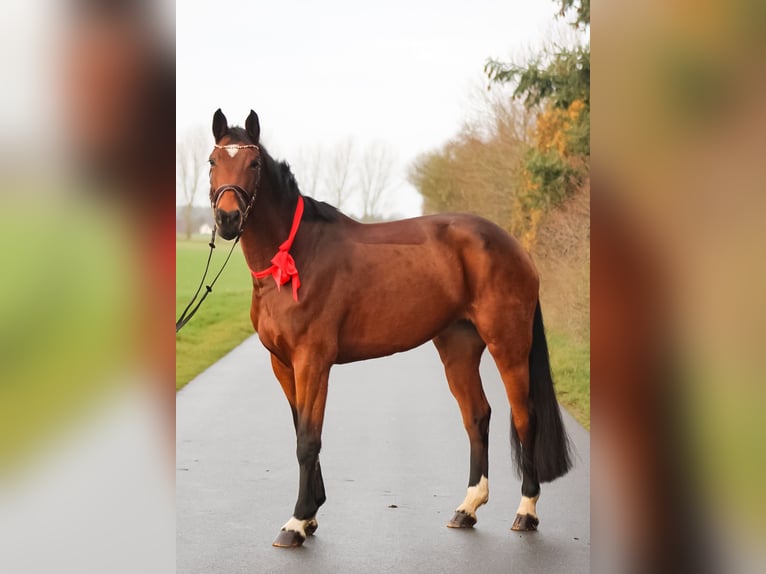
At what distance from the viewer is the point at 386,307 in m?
4.79

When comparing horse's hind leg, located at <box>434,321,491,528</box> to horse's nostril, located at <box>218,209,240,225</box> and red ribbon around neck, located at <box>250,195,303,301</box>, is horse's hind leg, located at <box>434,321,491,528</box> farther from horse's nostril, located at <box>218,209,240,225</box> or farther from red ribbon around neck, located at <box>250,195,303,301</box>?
horse's nostril, located at <box>218,209,240,225</box>

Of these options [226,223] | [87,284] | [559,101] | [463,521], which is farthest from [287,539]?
[559,101]

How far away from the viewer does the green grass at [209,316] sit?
11767 millimetres

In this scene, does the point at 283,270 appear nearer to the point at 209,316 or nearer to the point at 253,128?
the point at 253,128

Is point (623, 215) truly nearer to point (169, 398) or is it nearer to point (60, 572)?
point (169, 398)

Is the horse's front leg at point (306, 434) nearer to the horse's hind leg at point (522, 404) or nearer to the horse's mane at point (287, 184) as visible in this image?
the horse's mane at point (287, 184)

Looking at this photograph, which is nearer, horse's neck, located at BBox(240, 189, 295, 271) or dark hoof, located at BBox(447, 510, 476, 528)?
horse's neck, located at BBox(240, 189, 295, 271)

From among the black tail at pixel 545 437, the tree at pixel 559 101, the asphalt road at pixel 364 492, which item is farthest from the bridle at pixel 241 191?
the tree at pixel 559 101

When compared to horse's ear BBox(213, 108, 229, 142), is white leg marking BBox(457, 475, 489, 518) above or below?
below

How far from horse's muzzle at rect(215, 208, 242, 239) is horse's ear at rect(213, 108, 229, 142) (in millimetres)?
373

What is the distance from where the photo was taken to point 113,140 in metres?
1.29

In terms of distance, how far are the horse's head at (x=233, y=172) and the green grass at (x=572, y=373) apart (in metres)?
4.48

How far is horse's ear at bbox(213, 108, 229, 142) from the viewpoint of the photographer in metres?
4.06

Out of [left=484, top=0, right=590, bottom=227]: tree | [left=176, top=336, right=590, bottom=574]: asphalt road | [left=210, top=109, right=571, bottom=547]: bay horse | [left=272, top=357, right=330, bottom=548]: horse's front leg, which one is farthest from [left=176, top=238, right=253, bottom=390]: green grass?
[left=484, top=0, right=590, bottom=227]: tree
